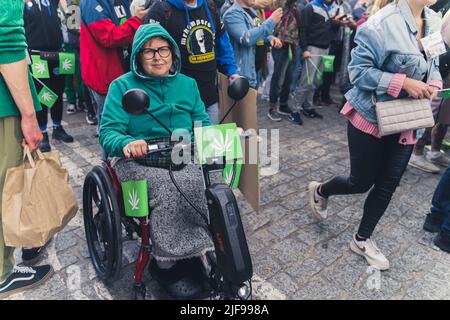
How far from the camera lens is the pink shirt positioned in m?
2.21

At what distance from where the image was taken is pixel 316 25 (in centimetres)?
554

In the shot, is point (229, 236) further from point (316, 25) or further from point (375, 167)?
point (316, 25)

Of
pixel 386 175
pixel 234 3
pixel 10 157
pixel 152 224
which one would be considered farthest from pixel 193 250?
pixel 234 3

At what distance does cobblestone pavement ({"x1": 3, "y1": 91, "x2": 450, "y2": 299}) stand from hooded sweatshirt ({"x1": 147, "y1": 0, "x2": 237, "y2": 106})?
1.24m

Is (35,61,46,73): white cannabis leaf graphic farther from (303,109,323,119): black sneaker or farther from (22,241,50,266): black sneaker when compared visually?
(303,109,323,119): black sneaker

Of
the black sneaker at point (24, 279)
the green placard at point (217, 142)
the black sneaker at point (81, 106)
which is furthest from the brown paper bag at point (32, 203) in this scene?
the black sneaker at point (81, 106)

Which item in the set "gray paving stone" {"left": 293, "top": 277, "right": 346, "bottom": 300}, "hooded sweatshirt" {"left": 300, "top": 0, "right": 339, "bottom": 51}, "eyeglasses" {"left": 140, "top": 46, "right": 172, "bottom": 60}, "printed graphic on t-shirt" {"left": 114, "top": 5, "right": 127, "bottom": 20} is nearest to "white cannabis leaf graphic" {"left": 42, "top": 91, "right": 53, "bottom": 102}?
"printed graphic on t-shirt" {"left": 114, "top": 5, "right": 127, "bottom": 20}

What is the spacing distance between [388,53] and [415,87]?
26 centimetres

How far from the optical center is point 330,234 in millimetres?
3080

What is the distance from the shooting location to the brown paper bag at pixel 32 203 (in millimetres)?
2148

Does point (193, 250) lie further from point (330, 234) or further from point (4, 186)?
point (330, 234)

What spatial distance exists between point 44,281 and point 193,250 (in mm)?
1143

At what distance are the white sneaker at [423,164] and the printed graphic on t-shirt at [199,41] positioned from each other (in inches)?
112

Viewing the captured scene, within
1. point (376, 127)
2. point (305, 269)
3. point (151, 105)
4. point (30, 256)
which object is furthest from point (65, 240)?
point (376, 127)
